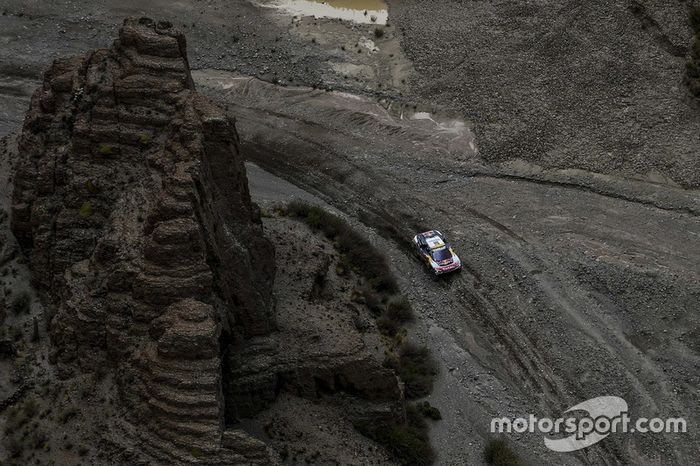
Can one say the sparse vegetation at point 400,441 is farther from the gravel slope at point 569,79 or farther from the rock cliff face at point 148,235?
the gravel slope at point 569,79

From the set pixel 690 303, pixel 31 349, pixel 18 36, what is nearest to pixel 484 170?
pixel 690 303

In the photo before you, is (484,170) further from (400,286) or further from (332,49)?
(332,49)

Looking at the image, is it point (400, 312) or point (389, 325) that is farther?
point (400, 312)

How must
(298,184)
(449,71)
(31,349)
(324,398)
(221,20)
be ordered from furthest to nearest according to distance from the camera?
(221,20) → (449,71) → (298,184) → (324,398) → (31,349)

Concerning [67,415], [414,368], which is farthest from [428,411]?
[67,415]

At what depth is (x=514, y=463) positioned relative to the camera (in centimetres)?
2683

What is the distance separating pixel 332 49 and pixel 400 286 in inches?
990

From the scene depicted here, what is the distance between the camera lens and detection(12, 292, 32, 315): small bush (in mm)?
24516

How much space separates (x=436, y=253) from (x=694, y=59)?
2699 cm

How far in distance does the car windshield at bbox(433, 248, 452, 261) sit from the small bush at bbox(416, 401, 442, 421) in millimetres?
9223

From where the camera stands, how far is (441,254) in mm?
35750

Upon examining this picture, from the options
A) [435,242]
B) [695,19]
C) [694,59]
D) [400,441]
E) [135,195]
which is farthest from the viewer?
[695,19]

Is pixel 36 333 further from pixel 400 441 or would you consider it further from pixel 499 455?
pixel 499 455

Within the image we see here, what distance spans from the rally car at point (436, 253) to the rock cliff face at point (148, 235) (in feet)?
38.7
